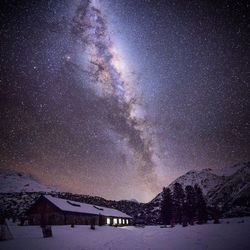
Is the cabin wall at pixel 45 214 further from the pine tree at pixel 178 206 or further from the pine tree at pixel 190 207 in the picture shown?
the pine tree at pixel 178 206

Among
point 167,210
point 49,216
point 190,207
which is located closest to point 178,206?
point 167,210

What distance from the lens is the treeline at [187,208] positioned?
53469 mm

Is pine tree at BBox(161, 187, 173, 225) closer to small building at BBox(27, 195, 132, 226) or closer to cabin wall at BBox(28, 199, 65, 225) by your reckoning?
small building at BBox(27, 195, 132, 226)

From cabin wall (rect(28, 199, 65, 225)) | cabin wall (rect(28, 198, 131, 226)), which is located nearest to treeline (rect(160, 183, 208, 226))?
cabin wall (rect(28, 198, 131, 226))

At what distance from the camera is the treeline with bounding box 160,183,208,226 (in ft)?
175

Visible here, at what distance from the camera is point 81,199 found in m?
100

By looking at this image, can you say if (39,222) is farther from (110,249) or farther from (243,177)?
(243,177)

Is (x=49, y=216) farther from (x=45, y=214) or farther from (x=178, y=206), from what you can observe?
(x=178, y=206)

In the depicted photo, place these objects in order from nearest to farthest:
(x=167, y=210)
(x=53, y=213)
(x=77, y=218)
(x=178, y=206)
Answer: (x=53, y=213)
(x=77, y=218)
(x=178, y=206)
(x=167, y=210)

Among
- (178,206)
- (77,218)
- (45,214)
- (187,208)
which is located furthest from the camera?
(178,206)

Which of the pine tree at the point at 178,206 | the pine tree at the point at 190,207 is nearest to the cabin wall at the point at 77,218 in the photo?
the pine tree at the point at 190,207

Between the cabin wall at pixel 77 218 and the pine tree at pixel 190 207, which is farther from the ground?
the pine tree at pixel 190 207

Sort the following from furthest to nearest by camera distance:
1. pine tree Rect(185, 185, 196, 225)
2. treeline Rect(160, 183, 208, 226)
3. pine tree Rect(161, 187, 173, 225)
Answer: pine tree Rect(161, 187, 173, 225) → pine tree Rect(185, 185, 196, 225) → treeline Rect(160, 183, 208, 226)

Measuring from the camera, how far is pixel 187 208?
57.9m
